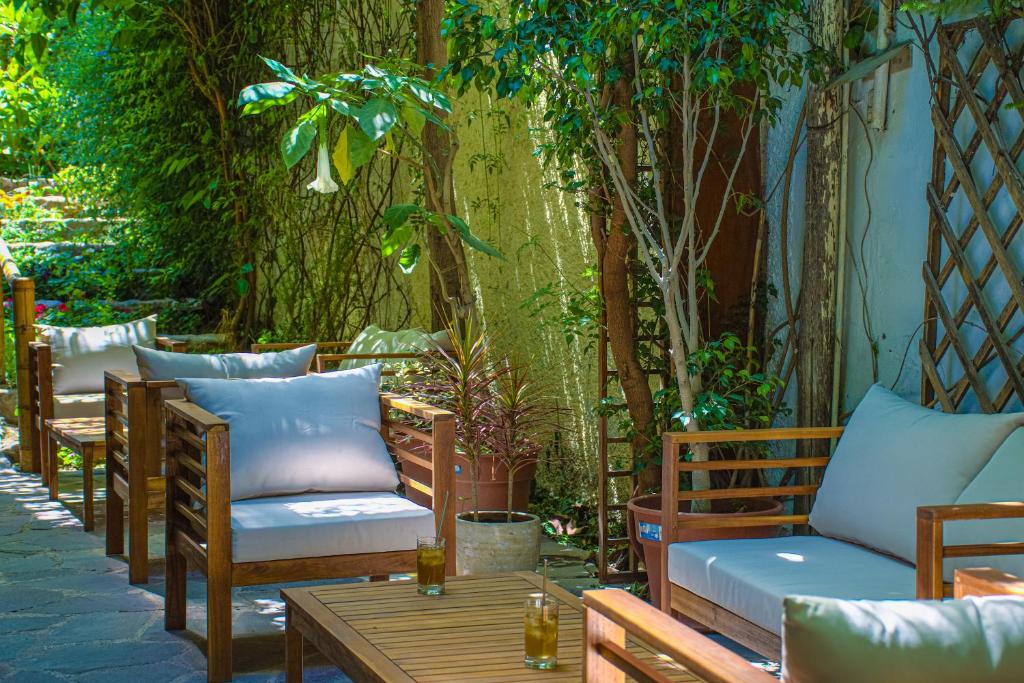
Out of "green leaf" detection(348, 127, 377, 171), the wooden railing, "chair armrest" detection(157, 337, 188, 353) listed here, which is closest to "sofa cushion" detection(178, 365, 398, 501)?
"green leaf" detection(348, 127, 377, 171)

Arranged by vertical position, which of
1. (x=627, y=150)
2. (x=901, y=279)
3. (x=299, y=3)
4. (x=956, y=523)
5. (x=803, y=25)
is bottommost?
(x=956, y=523)

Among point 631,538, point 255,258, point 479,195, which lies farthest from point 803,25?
point 255,258

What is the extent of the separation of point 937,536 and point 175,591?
2329 millimetres

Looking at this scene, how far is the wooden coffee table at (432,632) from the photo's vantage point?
2.39 meters

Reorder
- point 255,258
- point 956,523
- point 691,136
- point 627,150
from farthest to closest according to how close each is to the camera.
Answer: point 255,258 < point 627,150 < point 691,136 < point 956,523

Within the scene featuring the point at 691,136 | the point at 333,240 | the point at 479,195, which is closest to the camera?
the point at 691,136

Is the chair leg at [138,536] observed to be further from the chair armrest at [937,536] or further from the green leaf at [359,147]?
the chair armrest at [937,536]

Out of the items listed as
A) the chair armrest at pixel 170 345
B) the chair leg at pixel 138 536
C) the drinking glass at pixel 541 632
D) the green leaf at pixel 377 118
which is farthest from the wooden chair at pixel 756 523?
the chair armrest at pixel 170 345

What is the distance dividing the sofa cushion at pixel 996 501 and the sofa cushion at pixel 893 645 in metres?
1.58

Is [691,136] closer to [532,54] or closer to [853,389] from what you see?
[532,54]

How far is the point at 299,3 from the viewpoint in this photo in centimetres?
796

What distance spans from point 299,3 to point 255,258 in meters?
1.91

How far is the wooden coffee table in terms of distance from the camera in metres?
2.39

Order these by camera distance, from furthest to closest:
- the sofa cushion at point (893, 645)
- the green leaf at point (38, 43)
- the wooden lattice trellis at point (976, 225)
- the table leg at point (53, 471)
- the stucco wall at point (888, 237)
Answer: the green leaf at point (38, 43) < the table leg at point (53, 471) < the stucco wall at point (888, 237) < the wooden lattice trellis at point (976, 225) < the sofa cushion at point (893, 645)
